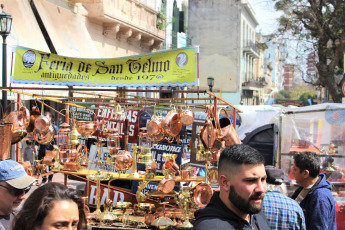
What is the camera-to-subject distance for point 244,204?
2174mm

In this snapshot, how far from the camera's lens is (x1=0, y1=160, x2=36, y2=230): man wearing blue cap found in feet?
8.63

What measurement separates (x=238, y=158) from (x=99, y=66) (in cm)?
341

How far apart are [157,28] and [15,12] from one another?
9844 millimetres

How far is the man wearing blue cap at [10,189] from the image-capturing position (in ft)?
8.63

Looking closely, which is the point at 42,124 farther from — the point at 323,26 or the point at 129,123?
the point at 323,26

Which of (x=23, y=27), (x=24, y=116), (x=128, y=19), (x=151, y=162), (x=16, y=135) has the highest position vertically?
(x=128, y=19)

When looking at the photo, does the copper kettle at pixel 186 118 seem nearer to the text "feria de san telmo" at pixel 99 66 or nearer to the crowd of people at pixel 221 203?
the text "feria de san telmo" at pixel 99 66

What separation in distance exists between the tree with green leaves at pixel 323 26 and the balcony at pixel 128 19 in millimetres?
6005

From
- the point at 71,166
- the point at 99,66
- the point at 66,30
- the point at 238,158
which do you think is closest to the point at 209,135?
the point at 99,66

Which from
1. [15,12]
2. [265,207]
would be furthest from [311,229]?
[15,12]

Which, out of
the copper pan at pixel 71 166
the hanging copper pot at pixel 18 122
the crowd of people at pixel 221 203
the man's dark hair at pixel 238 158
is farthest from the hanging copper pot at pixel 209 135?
the hanging copper pot at pixel 18 122

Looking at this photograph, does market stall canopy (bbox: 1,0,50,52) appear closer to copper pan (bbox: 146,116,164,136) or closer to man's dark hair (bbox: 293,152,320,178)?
copper pan (bbox: 146,116,164,136)

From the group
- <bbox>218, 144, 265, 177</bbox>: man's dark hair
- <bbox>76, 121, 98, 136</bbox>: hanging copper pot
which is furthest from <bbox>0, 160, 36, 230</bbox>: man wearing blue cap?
<bbox>76, 121, 98, 136</bbox>: hanging copper pot

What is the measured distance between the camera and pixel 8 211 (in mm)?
2648
